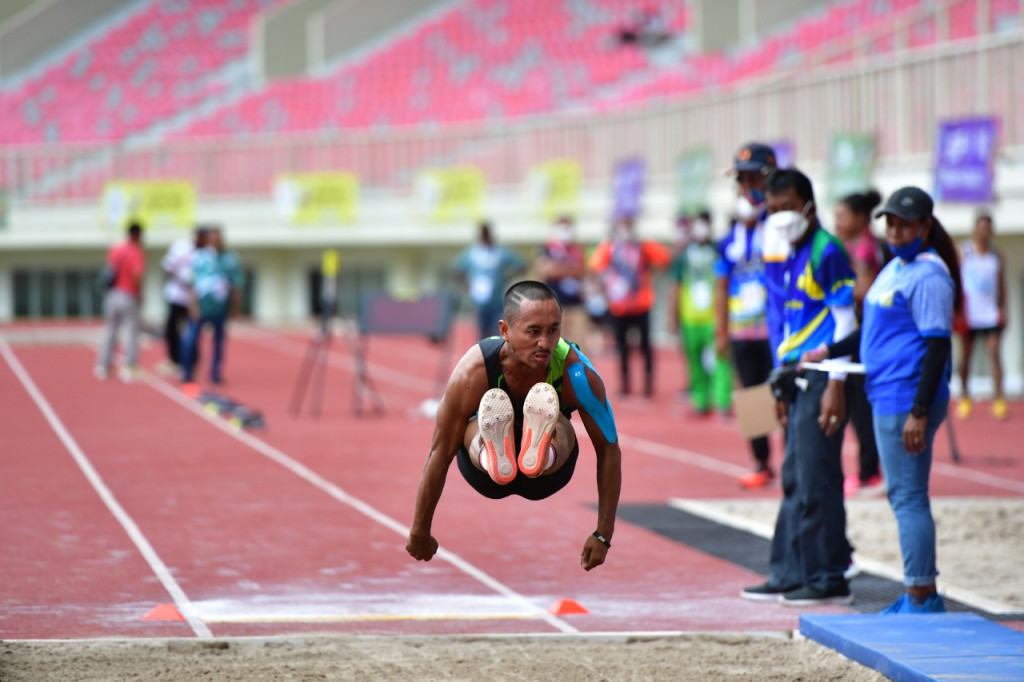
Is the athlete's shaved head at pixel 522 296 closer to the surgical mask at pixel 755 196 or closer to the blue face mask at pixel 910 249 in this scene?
the blue face mask at pixel 910 249

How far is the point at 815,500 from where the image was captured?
711 cm

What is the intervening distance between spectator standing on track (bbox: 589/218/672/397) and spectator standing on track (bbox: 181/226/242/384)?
14.5 feet

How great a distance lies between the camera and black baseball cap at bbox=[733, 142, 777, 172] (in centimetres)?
756

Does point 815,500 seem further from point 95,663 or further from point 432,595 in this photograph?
point 95,663

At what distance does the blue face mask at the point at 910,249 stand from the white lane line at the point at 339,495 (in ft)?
7.20

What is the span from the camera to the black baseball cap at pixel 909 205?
6367 millimetres

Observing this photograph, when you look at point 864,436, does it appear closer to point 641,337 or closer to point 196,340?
point 641,337

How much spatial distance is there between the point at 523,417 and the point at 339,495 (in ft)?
19.2

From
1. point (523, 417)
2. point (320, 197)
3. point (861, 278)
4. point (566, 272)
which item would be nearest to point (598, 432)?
point (523, 417)

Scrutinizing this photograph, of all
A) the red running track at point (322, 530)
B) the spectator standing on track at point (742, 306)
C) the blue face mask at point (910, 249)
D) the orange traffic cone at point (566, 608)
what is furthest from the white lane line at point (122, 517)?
the spectator standing on track at point (742, 306)

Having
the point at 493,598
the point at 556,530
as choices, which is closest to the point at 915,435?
the point at 493,598

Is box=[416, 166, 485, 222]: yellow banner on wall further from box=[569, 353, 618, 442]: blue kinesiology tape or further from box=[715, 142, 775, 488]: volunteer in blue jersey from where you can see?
box=[569, 353, 618, 442]: blue kinesiology tape

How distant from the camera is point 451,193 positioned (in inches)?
1185

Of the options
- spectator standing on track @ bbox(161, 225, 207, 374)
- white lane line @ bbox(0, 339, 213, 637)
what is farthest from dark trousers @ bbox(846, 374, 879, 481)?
spectator standing on track @ bbox(161, 225, 207, 374)
